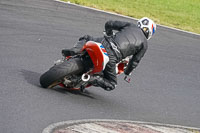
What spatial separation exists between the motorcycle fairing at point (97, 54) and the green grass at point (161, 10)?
34.9 ft

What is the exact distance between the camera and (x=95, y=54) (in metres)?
7.76

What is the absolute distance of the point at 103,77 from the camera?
826cm

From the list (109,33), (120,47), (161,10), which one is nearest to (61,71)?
(120,47)

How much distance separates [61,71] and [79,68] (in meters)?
0.34

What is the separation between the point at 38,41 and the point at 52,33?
129cm

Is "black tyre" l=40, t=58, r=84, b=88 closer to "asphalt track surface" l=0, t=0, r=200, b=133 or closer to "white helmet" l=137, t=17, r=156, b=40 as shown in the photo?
"asphalt track surface" l=0, t=0, r=200, b=133

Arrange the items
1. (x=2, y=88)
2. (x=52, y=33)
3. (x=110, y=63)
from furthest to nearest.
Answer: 1. (x=52, y=33)
2. (x=110, y=63)
3. (x=2, y=88)

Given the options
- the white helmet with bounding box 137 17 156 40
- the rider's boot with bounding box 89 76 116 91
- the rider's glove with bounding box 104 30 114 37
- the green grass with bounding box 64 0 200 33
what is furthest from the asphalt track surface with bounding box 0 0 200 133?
the green grass with bounding box 64 0 200 33

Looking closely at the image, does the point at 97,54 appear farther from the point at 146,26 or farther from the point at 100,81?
the point at 146,26

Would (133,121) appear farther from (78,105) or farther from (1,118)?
(1,118)

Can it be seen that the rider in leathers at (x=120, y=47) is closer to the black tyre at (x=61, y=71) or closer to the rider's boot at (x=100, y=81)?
the rider's boot at (x=100, y=81)

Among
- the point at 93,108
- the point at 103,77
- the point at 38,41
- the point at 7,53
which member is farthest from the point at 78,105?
the point at 38,41

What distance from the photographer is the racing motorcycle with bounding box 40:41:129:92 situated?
25.3 ft

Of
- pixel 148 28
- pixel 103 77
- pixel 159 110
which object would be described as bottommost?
pixel 159 110
